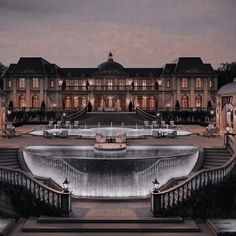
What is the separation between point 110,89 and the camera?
80938 millimetres

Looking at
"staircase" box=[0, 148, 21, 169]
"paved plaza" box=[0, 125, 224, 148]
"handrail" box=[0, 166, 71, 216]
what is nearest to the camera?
"handrail" box=[0, 166, 71, 216]

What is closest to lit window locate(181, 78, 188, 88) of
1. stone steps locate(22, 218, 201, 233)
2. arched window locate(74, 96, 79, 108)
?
arched window locate(74, 96, 79, 108)

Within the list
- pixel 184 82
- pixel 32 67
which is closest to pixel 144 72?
pixel 184 82

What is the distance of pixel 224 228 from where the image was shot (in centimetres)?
1473

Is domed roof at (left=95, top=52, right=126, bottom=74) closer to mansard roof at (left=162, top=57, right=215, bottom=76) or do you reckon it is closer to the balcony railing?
the balcony railing

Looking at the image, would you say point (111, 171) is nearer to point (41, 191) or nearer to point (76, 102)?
point (41, 191)

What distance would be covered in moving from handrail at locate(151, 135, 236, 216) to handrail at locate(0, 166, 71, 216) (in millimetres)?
3196

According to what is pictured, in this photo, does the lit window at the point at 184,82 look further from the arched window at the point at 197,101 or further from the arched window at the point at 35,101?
the arched window at the point at 35,101

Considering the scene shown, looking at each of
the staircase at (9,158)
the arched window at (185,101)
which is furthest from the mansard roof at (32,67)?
the staircase at (9,158)

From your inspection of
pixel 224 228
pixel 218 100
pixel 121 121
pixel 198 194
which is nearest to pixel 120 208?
pixel 198 194

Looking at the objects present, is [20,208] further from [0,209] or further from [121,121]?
[121,121]

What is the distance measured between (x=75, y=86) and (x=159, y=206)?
69.8 m

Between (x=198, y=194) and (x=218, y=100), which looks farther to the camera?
(x=218, y=100)

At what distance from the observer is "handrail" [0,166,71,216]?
638 inches
